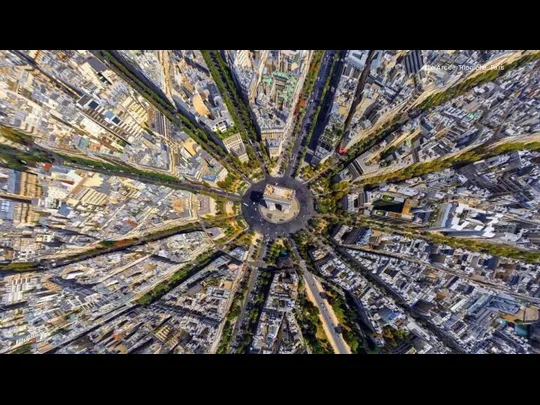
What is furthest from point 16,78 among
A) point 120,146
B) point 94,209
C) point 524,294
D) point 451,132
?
point 524,294

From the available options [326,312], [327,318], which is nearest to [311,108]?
[326,312]

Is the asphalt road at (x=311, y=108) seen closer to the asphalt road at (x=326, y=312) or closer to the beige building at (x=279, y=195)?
the beige building at (x=279, y=195)

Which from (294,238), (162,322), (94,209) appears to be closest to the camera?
(162,322)

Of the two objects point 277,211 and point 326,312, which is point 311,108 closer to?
point 277,211

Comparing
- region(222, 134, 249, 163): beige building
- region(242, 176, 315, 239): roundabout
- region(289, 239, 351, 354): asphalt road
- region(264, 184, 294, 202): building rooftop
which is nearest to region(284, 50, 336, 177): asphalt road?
region(242, 176, 315, 239): roundabout

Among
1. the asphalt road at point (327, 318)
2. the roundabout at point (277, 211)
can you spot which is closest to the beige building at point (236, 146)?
the roundabout at point (277, 211)

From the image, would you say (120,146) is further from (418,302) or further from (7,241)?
(418,302)

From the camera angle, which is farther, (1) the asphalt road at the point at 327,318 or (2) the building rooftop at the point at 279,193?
(2) the building rooftop at the point at 279,193

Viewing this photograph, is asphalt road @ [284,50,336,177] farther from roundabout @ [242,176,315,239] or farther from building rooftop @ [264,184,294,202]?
building rooftop @ [264,184,294,202]
